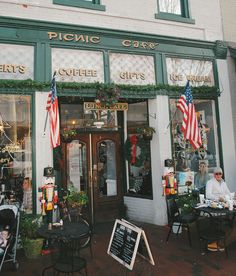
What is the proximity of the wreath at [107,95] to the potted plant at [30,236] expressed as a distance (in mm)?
3009

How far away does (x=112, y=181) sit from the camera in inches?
331

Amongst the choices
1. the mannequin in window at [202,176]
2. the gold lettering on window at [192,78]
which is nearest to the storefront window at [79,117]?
the gold lettering on window at [192,78]

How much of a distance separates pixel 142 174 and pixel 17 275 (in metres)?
4.30

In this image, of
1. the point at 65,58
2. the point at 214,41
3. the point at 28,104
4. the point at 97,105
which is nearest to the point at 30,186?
the point at 28,104

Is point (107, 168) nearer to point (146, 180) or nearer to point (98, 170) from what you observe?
point (98, 170)

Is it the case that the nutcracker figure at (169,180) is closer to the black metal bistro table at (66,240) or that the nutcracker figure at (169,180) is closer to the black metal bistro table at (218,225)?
the black metal bistro table at (218,225)

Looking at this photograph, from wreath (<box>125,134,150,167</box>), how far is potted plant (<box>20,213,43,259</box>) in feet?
10.4

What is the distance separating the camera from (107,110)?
322 inches

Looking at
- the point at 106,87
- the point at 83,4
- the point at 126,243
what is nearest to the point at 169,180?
the point at 106,87

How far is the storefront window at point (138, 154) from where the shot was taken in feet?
26.3

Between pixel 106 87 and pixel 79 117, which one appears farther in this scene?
pixel 79 117

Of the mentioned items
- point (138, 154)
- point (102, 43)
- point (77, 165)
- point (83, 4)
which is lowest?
point (77, 165)

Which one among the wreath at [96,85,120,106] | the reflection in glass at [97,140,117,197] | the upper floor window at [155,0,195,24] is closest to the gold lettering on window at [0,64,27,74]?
the wreath at [96,85,120,106]

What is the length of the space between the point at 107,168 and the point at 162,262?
3.56 metres
